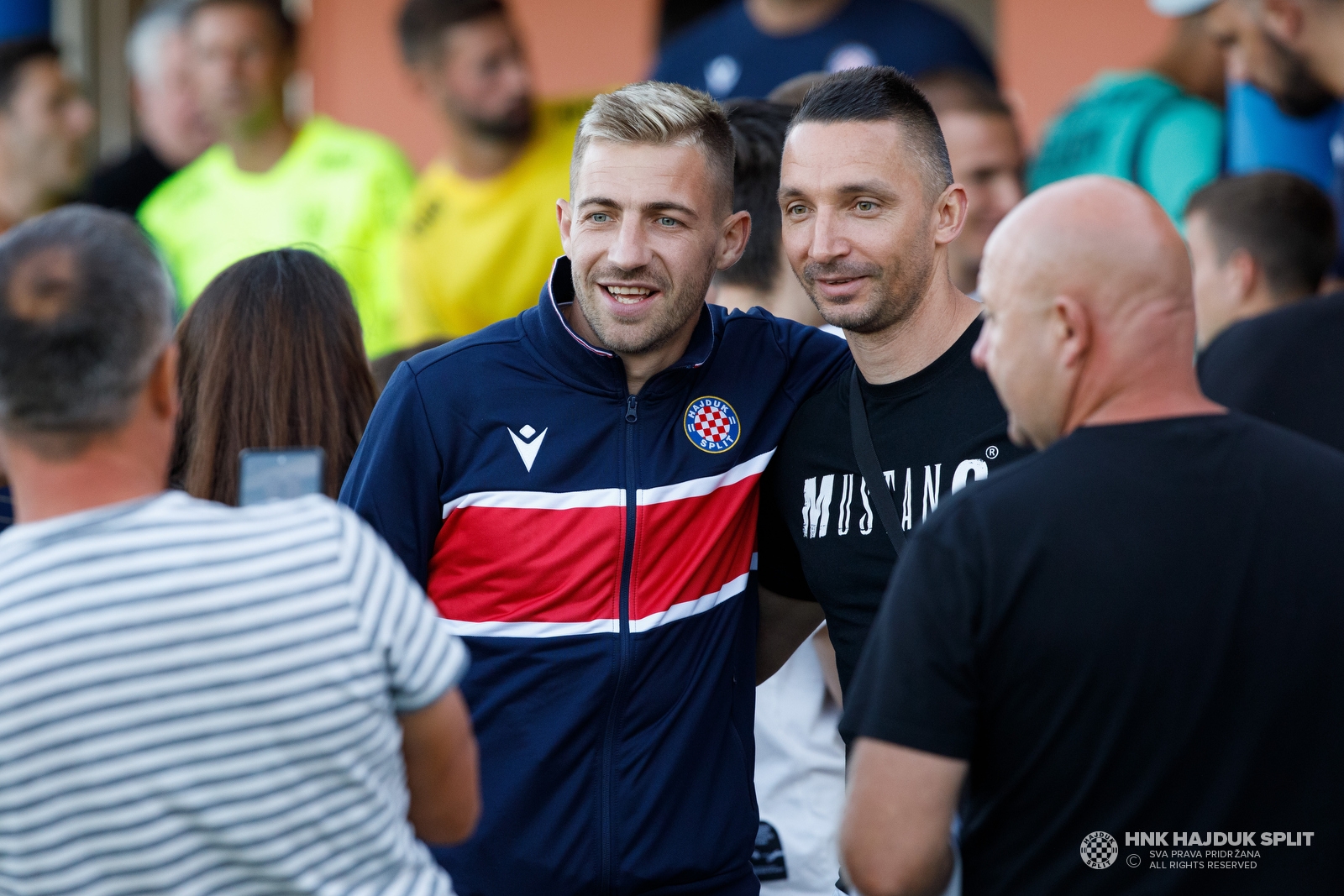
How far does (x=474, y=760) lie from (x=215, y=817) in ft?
1.26

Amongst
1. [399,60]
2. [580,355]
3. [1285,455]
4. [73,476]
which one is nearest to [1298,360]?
[1285,455]

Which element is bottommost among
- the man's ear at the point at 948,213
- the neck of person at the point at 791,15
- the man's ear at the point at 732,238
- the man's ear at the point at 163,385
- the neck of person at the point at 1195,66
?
the man's ear at the point at 163,385

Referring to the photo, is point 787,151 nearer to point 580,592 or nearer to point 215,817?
point 580,592

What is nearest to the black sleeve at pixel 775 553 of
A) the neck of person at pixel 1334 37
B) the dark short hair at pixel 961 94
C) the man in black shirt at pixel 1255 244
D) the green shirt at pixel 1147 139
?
the man in black shirt at pixel 1255 244

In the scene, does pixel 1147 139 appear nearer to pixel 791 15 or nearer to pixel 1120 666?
pixel 791 15

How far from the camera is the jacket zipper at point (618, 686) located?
2398 millimetres

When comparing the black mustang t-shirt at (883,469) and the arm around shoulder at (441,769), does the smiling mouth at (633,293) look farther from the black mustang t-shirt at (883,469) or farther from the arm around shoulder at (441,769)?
the arm around shoulder at (441,769)

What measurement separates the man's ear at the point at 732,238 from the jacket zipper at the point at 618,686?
0.45m

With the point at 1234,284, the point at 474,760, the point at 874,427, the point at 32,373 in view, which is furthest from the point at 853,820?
the point at 1234,284

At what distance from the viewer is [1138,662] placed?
173 centimetres

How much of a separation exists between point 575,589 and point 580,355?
441mm

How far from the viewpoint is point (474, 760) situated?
1.83 meters

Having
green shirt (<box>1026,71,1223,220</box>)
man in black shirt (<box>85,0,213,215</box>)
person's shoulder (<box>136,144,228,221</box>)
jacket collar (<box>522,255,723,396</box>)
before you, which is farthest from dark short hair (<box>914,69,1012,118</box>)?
man in black shirt (<box>85,0,213,215</box>)

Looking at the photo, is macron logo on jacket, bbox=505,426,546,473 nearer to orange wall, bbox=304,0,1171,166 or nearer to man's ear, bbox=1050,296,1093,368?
man's ear, bbox=1050,296,1093,368
